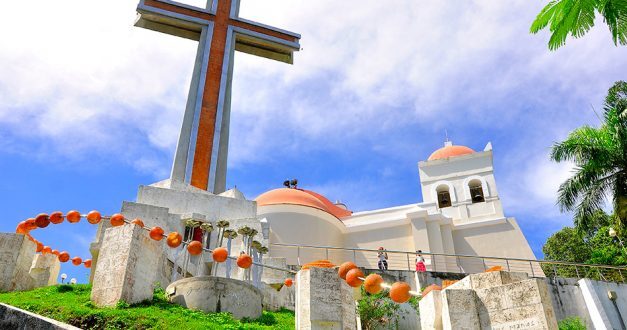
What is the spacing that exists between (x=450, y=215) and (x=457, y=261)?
13.3 feet

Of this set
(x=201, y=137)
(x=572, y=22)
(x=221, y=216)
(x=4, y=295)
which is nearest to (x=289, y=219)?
(x=221, y=216)

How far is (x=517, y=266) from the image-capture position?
2236cm

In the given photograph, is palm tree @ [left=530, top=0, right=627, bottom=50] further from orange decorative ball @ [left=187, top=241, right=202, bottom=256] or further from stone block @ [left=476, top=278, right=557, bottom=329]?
orange decorative ball @ [left=187, top=241, right=202, bottom=256]

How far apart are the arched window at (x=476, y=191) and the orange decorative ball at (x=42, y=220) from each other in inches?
800

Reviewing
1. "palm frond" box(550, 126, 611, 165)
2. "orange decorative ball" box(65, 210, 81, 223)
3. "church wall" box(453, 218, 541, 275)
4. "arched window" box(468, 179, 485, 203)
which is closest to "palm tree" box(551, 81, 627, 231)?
"palm frond" box(550, 126, 611, 165)

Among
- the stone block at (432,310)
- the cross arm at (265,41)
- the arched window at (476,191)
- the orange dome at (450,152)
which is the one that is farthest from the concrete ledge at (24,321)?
the orange dome at (450,152)

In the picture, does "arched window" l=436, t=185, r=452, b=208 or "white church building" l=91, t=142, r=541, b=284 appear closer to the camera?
"white church building" l=91, t=142, r=541, b=284

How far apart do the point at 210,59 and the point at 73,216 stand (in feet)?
39.0

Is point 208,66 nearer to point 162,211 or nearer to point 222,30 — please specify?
point 222,30

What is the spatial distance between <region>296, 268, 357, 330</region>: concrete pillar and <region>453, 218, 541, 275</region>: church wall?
14.5 metres

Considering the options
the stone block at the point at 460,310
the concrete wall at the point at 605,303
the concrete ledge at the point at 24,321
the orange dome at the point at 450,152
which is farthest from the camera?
the orange dome at the point at 450,152

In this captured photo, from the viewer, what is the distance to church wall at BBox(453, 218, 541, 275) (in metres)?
23.8

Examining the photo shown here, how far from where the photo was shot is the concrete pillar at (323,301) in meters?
9.59

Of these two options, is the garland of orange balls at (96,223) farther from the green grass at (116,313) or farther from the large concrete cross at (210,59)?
the large concrete cross at (210,59)
